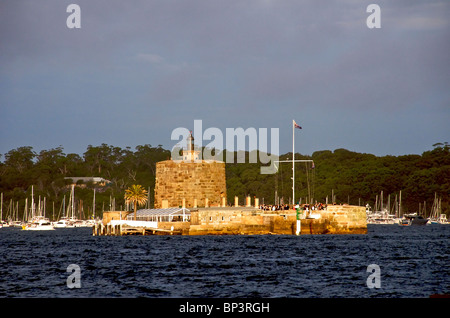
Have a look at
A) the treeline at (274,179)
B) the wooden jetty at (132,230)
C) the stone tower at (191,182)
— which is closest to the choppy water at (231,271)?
the wooden jetty at (132,230)

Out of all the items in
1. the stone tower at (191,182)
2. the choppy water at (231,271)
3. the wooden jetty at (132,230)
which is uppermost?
the stone tower at (191,182)

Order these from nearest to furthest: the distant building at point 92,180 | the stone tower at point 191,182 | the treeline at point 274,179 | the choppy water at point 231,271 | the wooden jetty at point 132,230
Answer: the choppy water at point 231,271
the wooden jetty at point 132,230
the stone tower at point 191,182
the treeline at point 274,179
the distant building at point 92,180

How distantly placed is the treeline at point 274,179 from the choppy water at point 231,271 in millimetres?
83115

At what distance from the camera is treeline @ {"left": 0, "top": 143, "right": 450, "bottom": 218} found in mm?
150625

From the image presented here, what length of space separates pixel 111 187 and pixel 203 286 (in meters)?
151

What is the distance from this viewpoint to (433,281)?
32.7 m

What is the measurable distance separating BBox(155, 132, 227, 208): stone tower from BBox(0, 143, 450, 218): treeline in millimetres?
50682

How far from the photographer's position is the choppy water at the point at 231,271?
1150 inches

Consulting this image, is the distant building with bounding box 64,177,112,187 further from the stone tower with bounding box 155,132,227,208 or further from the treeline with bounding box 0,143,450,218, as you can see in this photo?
the stone tower with bounding box 155,132,227,208

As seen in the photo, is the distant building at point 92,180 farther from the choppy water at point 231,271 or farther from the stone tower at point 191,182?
the choppy water at point 231,271

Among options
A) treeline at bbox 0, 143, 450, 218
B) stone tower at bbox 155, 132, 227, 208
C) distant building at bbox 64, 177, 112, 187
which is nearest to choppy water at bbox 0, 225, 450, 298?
stone tower at bbox 155, 132, 227, 208

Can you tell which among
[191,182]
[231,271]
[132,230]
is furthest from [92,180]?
[231,271]

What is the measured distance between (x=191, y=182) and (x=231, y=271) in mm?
48072
